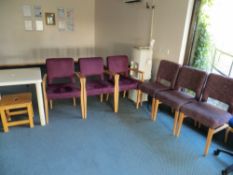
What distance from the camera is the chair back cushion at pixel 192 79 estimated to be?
2578mm

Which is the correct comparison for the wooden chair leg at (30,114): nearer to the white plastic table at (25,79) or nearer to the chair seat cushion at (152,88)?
the white plastic table at (25,79)

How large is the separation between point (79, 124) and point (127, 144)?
0.84 meters

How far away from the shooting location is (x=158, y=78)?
3.28 metres

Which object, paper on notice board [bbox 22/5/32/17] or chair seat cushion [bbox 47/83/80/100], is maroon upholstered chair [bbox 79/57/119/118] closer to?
chair seat cushion [bbox 47/83/80/100]

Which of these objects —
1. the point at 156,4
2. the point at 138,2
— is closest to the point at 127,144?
the point at 156,4

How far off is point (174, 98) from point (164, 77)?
2.16 ft

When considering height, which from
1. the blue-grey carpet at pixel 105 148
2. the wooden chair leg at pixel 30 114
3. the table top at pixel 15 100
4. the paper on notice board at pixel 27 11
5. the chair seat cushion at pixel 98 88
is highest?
the paper on notice board at pixel 27 11

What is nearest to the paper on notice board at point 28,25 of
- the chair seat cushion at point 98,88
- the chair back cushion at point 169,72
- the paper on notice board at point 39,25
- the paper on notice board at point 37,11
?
the paper on notice board at point 39,25

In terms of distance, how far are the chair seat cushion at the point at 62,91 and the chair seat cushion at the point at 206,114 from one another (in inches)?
62.3

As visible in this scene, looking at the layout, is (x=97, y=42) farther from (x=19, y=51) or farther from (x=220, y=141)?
(x=220, y=141)

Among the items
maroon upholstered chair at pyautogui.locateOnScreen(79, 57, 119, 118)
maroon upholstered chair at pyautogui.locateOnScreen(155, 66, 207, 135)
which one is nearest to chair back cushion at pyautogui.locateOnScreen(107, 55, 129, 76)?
maroon upholstered chair at pyautogui.locateOnScreen(79, 57, 119, 118)

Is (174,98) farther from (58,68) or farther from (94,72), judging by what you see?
(58,68)

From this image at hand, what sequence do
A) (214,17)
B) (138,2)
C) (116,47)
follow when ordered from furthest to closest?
(116,47), (138,2), (214,17)

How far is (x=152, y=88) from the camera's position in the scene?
9.66 feet
